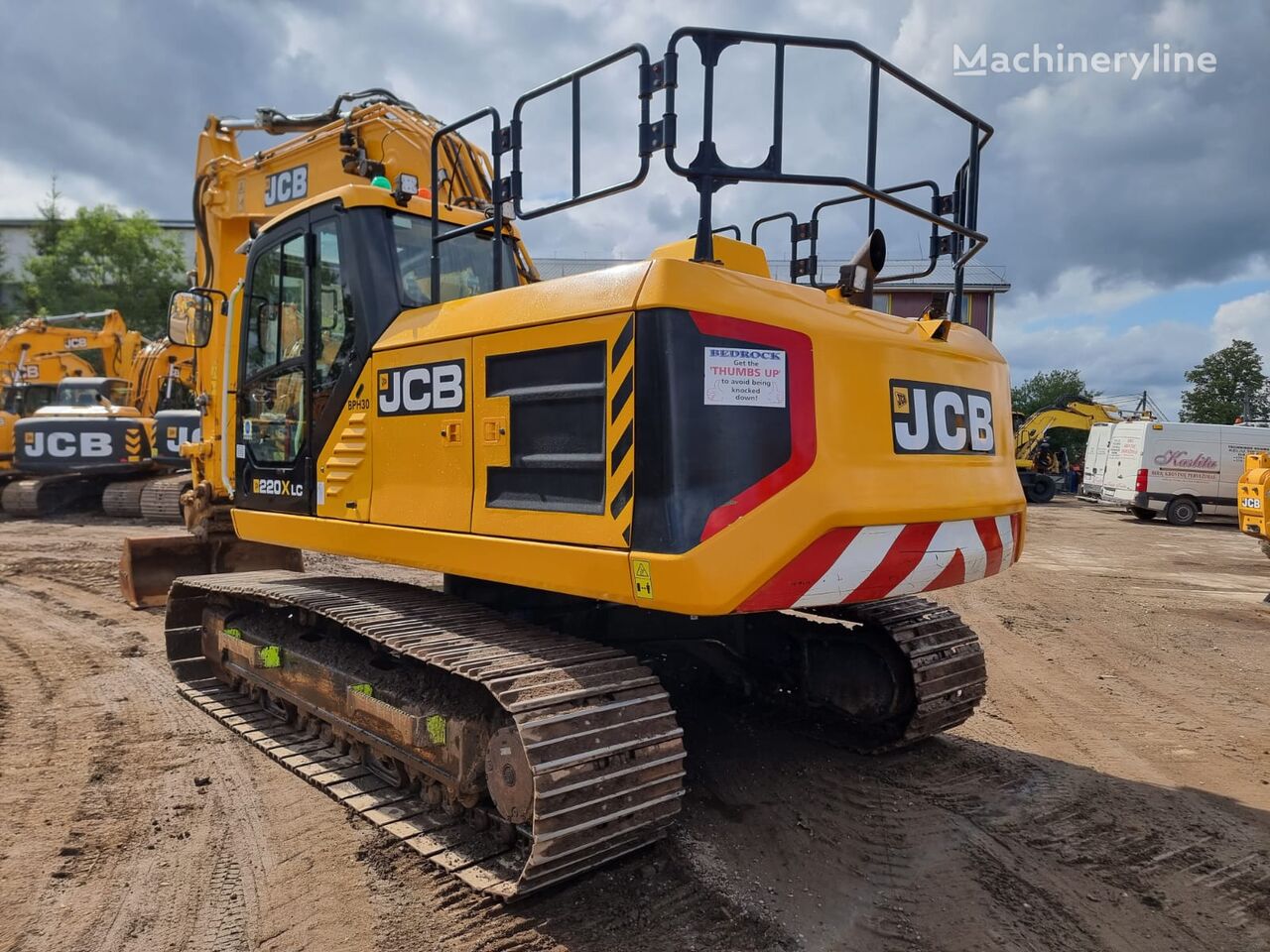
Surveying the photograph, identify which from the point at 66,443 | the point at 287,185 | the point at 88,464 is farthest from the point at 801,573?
the point at 66,443

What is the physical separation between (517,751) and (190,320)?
4.18 metres

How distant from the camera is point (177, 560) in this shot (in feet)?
25.1

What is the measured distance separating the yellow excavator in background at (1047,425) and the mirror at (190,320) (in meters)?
22.9

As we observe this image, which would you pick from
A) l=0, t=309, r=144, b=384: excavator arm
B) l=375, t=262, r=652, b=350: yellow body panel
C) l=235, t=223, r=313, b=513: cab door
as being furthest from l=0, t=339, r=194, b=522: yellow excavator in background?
l=375, t=262, r=652, b=350: yellow body panel

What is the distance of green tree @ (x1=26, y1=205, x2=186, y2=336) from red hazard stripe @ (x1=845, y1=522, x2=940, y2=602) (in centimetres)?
4529

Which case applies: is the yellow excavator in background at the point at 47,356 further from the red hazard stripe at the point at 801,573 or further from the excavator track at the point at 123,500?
the red hazard stripe at the point at 801,573

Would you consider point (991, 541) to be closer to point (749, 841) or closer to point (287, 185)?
point (749, 841)

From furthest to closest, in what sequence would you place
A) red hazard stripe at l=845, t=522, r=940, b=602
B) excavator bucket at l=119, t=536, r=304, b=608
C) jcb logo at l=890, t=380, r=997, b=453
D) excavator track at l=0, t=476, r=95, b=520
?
excavator track at l=0, t=476, r=95, b=520, excavator bucket at l=119, t=536, r=304, b=608, jcb logo at l=890, t=380, r=997, b=453, red hazard stripe at l=845, t=522, r=940, b=602

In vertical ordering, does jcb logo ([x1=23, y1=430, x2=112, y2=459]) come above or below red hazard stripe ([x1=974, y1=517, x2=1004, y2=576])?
above

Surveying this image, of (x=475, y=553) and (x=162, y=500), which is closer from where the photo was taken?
(x=475, y=553)

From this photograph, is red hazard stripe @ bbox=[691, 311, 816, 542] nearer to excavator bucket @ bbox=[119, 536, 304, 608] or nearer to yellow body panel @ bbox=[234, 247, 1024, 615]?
yellow body panel @ bbox=[234, 247, 1024, 615]

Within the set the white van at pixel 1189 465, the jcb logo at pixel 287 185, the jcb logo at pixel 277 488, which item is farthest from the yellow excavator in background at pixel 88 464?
the white van at pixel 1189 465

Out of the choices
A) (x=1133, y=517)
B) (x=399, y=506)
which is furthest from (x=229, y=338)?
(x=1133, y=517)

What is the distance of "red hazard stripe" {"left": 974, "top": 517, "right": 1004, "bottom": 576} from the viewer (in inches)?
141
